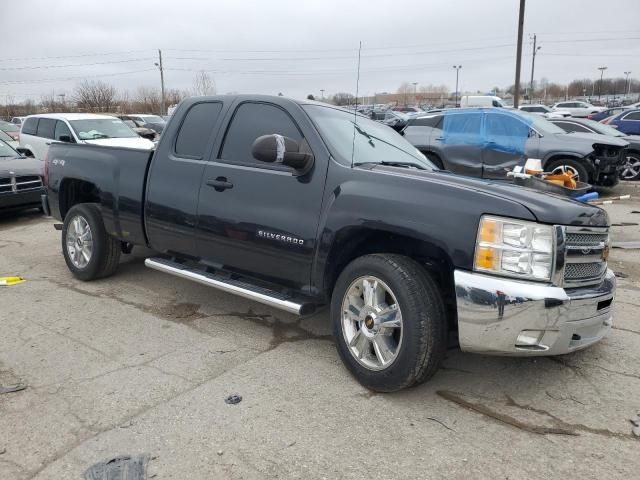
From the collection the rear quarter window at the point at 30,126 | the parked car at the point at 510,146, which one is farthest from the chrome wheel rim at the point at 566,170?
the rear quarter window at the point at 30,126

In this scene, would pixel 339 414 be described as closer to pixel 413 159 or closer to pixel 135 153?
pixel 413 159

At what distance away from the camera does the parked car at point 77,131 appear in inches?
509

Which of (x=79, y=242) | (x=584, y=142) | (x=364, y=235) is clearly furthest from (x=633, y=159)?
(x=79, y=242)

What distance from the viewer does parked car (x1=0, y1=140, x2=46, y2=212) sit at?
915 centimetres

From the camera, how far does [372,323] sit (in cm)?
341

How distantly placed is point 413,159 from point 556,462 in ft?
8.33

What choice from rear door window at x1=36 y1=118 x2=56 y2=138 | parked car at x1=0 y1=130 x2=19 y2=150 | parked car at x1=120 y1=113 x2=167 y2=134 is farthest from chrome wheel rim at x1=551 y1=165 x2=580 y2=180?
parked car at x1=120 y1=113 x2=167 y2=134

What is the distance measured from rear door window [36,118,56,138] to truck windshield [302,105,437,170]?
11357 mm

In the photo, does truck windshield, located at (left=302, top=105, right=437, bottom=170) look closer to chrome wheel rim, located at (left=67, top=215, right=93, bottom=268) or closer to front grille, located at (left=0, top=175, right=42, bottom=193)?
chrome wheel rim, located at (left=67, top=215, right=93, bottom=268)

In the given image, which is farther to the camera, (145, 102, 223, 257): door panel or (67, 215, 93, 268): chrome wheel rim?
(67, 215, 93, 268): chrome wheel rim

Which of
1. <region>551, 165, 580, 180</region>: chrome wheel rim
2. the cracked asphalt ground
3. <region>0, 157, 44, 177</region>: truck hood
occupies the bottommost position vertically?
the cracked asphalt ground

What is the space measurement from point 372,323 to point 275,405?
762 millimetres

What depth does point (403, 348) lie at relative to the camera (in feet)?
10.6

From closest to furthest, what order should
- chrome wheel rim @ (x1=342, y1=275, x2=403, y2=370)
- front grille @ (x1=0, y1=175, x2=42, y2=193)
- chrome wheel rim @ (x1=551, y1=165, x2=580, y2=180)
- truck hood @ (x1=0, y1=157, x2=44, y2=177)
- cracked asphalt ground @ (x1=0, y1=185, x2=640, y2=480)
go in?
1. cracked asphalt ground @ (x1=0, y1=185, x2=640, y2=480)
2. chrome wheel rim @ (x1=342, y1=275, x2=403, y2=370)
3. front grille @ (x1=0, y1=175, x2=42, y2=193)
4. truck hood @ (x1=0, y1=157, x2=44, y2=177)
5. chrome wheel rim @ (x1=551, y1=165, x2=580, y2=180)
